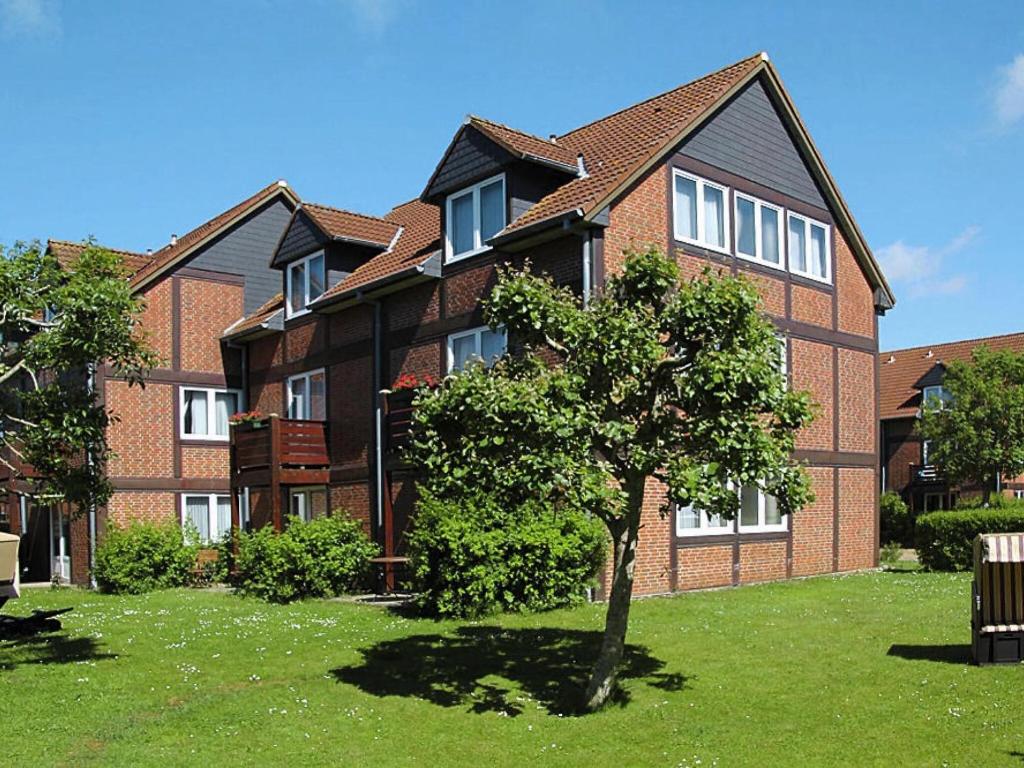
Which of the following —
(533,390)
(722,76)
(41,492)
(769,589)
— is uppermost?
(722,76)

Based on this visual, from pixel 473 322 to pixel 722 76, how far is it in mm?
7499

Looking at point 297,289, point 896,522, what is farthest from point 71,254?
point 896,522

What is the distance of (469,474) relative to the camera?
37.3ft

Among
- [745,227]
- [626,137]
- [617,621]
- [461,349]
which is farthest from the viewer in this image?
[745,227]

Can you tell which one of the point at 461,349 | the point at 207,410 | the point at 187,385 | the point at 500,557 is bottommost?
the point at 500,557

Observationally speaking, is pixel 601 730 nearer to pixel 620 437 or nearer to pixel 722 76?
pixel 620 437

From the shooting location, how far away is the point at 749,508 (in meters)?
21.5

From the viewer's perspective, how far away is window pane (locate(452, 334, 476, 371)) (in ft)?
69.4

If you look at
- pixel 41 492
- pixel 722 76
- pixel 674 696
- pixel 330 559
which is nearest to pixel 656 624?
pixel 674 696

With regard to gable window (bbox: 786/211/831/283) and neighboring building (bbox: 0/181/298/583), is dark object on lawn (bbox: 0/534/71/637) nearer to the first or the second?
neighboring building (bbox: 0/181/298/583)

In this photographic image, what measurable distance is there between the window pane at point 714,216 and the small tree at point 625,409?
29.6 ft

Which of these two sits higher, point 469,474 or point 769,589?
point 469,474

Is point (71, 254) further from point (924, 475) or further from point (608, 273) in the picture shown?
point (924, 475)

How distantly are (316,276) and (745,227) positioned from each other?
10751 mm
